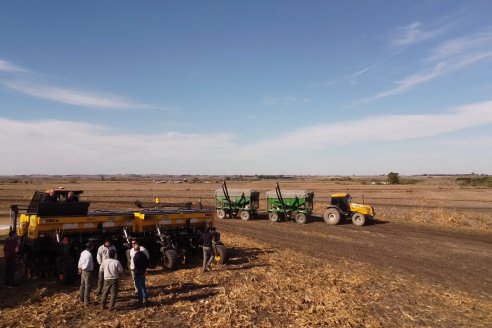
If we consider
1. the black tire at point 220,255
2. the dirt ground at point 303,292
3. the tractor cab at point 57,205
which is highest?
the tractor cab at point 57,205

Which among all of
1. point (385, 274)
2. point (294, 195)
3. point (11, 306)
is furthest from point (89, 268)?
point (294, 195)

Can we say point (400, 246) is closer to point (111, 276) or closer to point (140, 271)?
point (140, 271)

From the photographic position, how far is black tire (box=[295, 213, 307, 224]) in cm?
2988

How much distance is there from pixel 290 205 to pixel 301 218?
1.52 metres

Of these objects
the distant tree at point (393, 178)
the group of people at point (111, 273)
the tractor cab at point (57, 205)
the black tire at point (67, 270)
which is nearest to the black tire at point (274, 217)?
the tractor cab at point (57, 205)

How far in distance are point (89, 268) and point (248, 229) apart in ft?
54.2

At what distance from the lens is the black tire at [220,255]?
627 inches

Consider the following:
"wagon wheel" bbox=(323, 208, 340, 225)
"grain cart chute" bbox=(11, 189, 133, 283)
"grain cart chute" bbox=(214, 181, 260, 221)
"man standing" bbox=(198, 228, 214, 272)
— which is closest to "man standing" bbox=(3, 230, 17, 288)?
"grain cart chute" bbox=(11, 189, 133, 283)

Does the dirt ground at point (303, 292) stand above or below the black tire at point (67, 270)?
below

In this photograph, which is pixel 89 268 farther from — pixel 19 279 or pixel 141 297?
→ pixel 19 279

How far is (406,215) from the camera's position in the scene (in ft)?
109

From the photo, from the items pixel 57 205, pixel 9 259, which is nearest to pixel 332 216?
pixel 57 205

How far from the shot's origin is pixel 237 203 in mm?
32844

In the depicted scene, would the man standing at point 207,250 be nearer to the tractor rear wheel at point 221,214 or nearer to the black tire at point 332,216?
the black tire at point 332,216
